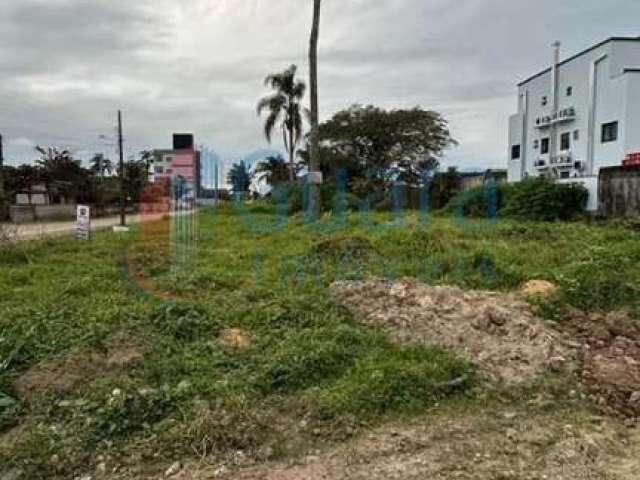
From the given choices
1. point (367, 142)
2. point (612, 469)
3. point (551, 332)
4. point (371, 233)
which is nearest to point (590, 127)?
point (367, 142)

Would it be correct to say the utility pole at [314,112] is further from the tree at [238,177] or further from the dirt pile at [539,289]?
the dirt pile at [539,289]

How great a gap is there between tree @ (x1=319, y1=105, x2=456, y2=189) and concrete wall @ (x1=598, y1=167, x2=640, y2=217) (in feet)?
72.2

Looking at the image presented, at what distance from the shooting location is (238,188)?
22016 millimetres

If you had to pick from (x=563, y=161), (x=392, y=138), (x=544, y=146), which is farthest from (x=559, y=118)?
(x=392, y=138)

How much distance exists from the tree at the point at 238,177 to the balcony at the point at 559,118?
19862mm

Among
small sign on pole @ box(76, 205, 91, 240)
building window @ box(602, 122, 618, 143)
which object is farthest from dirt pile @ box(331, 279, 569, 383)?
building window @ box(602, 122, 618, 143)

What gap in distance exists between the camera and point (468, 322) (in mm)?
4961

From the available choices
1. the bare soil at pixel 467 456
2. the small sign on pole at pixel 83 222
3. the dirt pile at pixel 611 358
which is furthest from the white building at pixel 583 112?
the bare soil at pixel 467 456

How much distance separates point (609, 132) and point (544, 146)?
270 inches

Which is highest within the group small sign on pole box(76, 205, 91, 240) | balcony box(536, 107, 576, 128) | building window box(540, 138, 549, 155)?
balcony box(536, 107, 576, 128)

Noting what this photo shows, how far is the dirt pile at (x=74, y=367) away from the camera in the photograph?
3.86 meters

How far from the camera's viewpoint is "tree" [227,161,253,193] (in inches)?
784

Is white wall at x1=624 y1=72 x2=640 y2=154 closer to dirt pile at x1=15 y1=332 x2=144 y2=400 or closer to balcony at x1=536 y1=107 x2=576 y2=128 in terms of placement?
balcony at x1=536 y1=107 x2=576 y2=128

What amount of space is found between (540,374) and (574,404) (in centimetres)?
37
